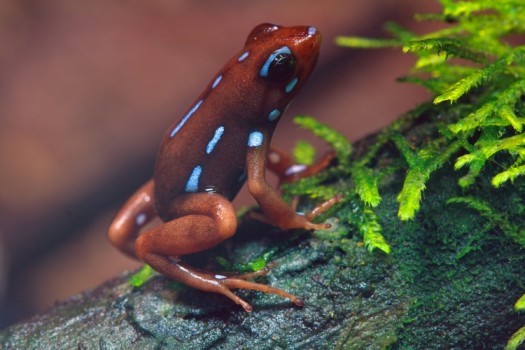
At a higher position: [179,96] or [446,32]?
[446,32]

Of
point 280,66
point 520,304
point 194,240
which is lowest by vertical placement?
point 520,304

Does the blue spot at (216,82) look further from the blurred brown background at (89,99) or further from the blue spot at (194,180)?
the blurred brown background at (89,99)

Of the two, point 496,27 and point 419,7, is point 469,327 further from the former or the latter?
point 419,7

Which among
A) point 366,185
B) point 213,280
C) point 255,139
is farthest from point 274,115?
point 213,280

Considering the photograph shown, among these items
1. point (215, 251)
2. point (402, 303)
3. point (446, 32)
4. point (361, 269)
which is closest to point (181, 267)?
point (215, 251)

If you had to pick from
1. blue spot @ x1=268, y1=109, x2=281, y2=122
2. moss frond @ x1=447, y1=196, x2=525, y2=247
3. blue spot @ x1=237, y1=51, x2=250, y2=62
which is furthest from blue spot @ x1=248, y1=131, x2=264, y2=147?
moss frond @ x1=447, y1=196, x2=525, y2=247

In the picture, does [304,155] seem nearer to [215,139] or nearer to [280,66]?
[215,139]

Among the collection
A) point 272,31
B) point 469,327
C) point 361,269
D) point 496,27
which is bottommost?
point 469,327
